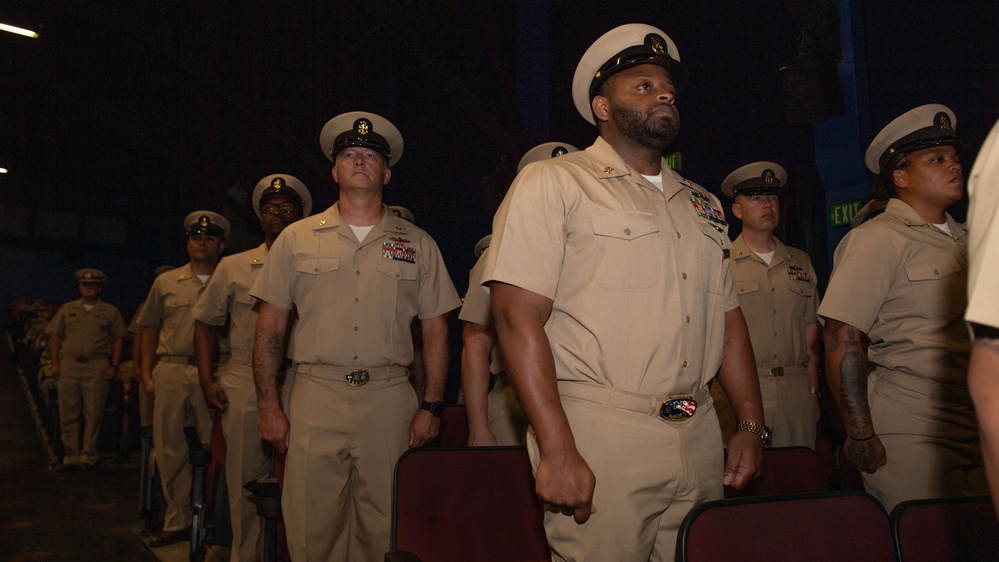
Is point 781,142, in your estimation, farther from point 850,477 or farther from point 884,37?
point 850,477

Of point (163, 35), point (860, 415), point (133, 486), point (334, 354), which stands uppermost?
point (163, 35)

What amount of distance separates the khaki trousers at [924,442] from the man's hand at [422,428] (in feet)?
5.08

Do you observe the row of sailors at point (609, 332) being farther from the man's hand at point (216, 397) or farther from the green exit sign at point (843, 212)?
the green exit sign at point (843, 212)

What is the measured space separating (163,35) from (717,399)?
8889 mm

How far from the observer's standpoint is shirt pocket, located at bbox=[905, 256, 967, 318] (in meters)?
2.40

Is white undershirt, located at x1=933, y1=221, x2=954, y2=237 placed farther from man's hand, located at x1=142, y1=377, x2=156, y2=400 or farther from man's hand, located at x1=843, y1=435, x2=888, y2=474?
man's hand, located at x1=142, y1=377, x2=156, y2=400

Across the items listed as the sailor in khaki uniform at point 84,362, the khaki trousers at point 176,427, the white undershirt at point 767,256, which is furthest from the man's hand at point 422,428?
the sailor in khaki uniform at point 84,362

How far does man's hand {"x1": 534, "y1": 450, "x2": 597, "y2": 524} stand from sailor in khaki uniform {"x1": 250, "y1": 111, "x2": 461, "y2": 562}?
1475mm

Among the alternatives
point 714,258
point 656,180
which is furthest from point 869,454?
point 656,180

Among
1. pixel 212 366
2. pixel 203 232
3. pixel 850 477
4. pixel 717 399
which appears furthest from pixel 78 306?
pixel 850 477

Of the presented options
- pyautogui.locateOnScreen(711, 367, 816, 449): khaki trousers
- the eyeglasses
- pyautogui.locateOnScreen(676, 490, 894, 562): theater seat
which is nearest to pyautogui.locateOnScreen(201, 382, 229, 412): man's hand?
the eyeglasses

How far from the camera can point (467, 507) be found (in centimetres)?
223

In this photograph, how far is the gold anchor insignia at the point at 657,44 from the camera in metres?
1.93

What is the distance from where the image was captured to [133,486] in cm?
638
